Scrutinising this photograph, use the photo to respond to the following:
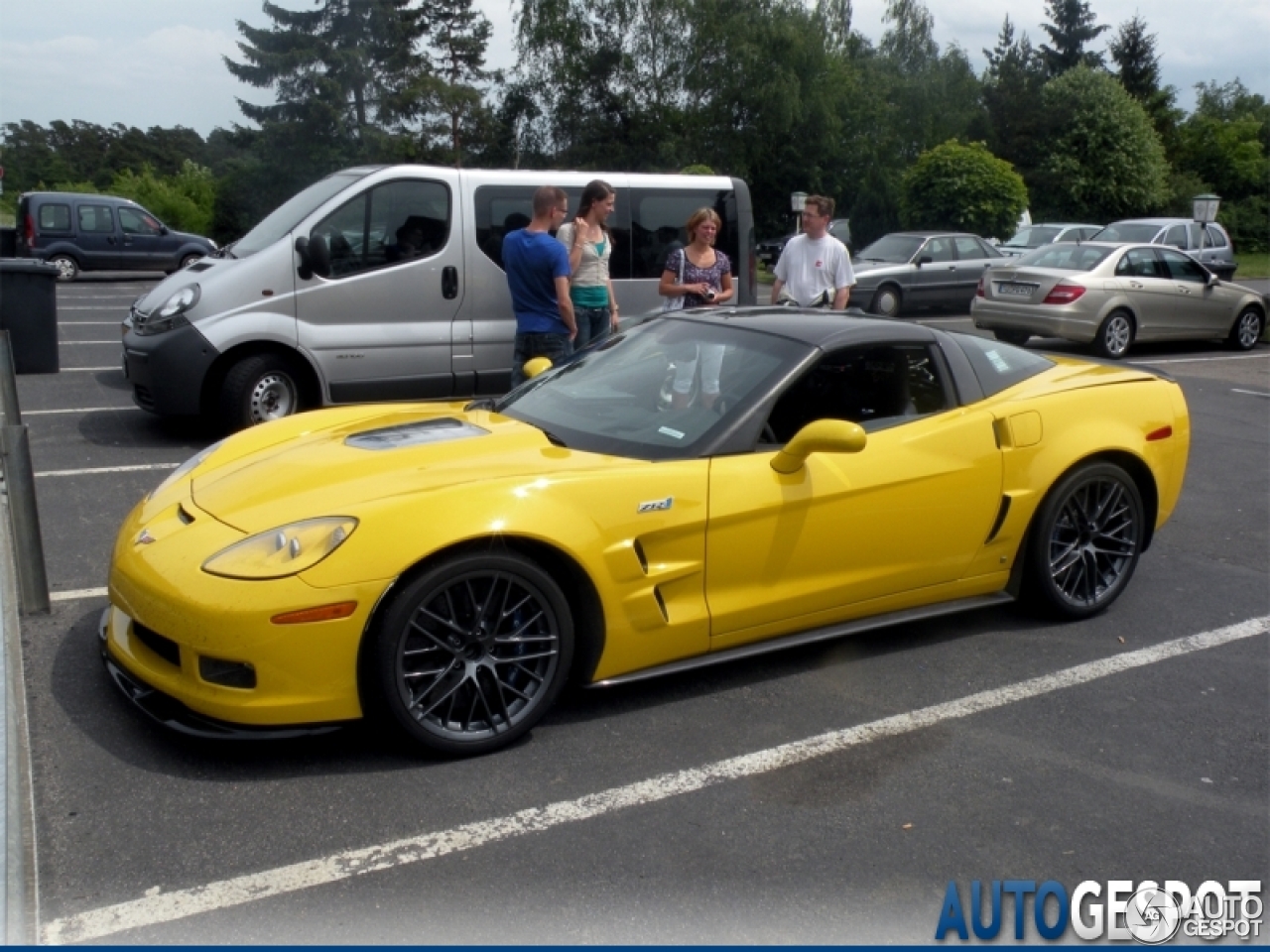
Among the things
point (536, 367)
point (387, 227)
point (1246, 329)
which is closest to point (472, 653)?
point (536, 367)

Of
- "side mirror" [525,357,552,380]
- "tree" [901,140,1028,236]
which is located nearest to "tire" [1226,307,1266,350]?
"tree" [901,140,1028,236]

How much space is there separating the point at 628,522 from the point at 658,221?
6242 mm

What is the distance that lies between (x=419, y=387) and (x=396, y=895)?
6176mm

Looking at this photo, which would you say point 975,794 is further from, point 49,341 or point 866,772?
point 49,341

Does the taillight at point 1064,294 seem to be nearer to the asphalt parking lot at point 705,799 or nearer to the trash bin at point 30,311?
the asphalt parking lot at point 705,799

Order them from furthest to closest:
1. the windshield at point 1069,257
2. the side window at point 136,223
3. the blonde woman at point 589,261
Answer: the side window at point 136,223 → the windshield at point 1069,257 → the blonde woman at point 589,261

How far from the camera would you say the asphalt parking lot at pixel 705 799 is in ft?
9.80

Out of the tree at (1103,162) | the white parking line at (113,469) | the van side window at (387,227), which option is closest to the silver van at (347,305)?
the van side window at (387,227)

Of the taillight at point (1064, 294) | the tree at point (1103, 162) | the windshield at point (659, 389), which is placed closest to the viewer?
the windshield at point (659, 389)

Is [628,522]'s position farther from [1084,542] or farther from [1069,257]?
[1069,257]

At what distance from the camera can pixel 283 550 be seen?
3557 mm

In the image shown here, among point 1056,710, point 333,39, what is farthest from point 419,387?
point 333,39

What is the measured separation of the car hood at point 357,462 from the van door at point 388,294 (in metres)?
3.78

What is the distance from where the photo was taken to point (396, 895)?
9.87ft
